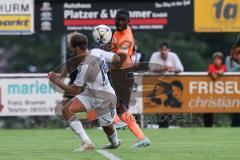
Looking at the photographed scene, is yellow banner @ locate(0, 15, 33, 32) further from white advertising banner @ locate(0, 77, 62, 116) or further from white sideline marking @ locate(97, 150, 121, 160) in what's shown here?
white sideline marking @ locate(97, 150, 121, 160)

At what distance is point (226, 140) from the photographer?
18.5m

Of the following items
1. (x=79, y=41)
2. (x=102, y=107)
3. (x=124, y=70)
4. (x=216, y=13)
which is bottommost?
(x=102, y=107)

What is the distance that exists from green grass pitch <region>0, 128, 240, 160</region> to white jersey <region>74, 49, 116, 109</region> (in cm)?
92

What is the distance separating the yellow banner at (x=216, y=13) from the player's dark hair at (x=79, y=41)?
11.7 metres

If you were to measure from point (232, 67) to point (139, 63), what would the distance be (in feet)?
9.60

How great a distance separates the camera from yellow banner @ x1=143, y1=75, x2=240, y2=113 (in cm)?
2502

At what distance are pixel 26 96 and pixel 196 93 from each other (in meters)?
4.47

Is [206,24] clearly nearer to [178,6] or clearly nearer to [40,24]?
[178,6]

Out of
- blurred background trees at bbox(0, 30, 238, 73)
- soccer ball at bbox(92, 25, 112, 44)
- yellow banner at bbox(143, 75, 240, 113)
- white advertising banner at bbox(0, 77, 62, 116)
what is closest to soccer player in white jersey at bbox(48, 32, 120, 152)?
soccer ball at bbox(92, 25, 112, 44)

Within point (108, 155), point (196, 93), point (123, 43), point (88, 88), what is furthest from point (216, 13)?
point (108, 155)

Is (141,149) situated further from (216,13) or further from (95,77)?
(216,13)

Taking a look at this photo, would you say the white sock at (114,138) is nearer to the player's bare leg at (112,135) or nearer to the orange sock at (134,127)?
the player's bare leg at (112,135)

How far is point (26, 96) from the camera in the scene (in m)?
24.9

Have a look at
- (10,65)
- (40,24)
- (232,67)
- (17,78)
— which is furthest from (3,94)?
(10,65)
